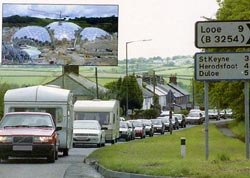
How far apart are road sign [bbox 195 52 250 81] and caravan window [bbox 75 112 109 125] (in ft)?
77.3

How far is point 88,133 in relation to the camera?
130 feet

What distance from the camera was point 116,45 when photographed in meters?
69.1

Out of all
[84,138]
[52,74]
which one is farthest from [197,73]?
[52,74]

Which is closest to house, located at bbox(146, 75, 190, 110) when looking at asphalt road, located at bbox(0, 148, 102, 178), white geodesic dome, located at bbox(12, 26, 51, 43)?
white geodesic dome, located at bbox(12, 26, 51, 43)

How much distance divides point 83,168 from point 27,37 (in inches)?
1939

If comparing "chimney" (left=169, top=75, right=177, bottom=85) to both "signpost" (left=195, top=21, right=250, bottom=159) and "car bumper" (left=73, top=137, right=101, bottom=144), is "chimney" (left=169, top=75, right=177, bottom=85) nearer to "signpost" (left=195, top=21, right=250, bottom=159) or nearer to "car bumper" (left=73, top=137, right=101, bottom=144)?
"car bumper" (left=73, top=137, right=101, bottom=144)

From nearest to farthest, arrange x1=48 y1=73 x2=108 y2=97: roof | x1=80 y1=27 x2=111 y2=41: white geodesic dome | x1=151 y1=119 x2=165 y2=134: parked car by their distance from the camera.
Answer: x1=151 y1=119 x2=165 y2=134: parked car → x1=80 y1=27 x2=111 y2=41: white geodesic dome → x1=48 y1=73 x2=108 y2=97: roof

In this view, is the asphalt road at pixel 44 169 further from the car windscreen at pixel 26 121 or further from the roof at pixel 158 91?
the roof at pixel 158 91

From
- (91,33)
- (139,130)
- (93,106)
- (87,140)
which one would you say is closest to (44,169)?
(87,140)

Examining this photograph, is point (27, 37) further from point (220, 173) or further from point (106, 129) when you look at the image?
point (220, 173)

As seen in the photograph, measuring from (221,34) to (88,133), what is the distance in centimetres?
2070

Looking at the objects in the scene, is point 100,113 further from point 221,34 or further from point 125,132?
point 221,34

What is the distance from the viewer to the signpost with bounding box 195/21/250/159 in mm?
19672

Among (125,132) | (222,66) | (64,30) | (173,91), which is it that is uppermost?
(64,30)
